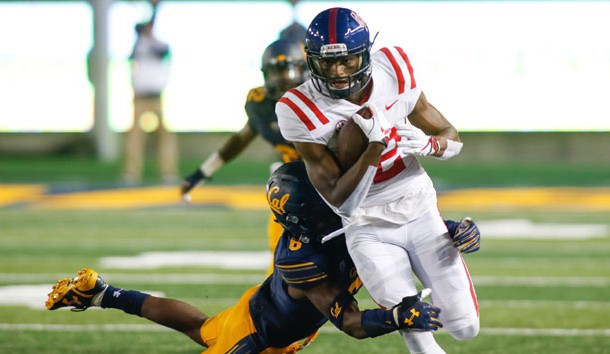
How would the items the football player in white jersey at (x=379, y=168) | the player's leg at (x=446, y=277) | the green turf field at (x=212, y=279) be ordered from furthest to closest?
the green turf field at (x=212, y=279), the player's leg at (x=446, y=277), the football player in white jersey at (x=379, y=168)

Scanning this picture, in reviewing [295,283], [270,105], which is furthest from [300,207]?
[270,105]

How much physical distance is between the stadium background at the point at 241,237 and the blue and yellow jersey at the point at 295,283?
1.99 ft

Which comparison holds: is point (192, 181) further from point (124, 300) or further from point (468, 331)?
point (468, 331)

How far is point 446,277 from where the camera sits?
3.45m

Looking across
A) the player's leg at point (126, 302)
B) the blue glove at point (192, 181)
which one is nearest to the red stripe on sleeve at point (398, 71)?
the player's leg at point (126, 302)

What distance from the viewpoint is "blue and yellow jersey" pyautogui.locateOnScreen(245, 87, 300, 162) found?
4754mm

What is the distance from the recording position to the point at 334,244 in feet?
11.3

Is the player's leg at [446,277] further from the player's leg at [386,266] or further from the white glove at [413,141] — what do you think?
the white glove at [413,141]

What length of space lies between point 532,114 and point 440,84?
42.0 inches

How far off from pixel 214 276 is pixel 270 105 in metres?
1.25

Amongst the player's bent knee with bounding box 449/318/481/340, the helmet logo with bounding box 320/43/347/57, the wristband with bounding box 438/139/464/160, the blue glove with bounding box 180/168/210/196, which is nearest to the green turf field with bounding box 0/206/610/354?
the blue glove with bounding box 180/168/210/196

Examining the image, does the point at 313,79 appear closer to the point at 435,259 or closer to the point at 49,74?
the point at 435,259

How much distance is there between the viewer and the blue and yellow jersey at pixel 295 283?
3.35m

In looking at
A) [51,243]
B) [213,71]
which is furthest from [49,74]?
[51,243]
